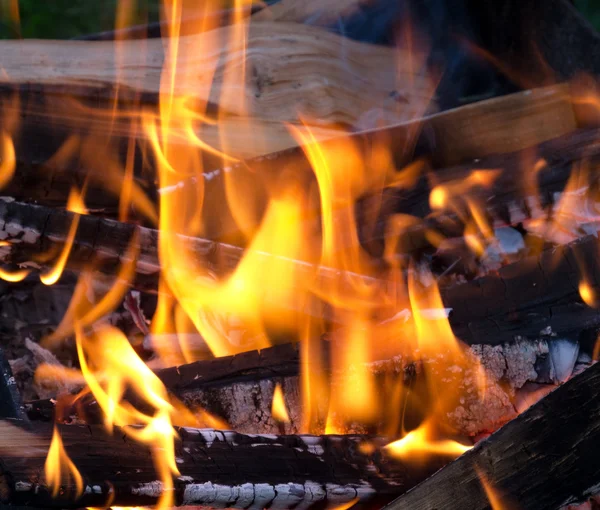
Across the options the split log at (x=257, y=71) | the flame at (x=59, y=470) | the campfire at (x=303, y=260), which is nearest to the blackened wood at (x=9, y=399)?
the campfire at (x=303, y=260)

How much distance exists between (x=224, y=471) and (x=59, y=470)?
352 millimetres

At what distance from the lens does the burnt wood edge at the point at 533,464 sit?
5.04ft

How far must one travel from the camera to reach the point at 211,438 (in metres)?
1.66

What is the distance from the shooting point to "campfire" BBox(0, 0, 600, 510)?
1.60 m

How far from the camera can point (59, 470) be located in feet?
4.89

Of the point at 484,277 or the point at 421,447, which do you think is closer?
the point at 421,447

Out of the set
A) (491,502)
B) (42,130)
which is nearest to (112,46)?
(42,130)

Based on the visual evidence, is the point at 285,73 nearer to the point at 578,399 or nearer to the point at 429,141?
the point at 429,141

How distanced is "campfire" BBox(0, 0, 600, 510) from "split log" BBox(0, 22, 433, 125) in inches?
0.4

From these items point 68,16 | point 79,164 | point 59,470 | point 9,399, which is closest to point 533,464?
point 59,470

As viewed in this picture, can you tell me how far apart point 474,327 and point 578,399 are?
40 centimetres

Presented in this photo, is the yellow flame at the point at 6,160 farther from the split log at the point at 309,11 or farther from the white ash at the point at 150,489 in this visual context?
the white ash at the point at 150,489

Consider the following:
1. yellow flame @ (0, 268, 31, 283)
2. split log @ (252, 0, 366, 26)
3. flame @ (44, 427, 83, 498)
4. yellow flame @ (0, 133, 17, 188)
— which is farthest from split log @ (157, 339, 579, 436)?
split log @ (252, 0, 366, 26)

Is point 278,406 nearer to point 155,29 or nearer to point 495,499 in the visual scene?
point 495,499
